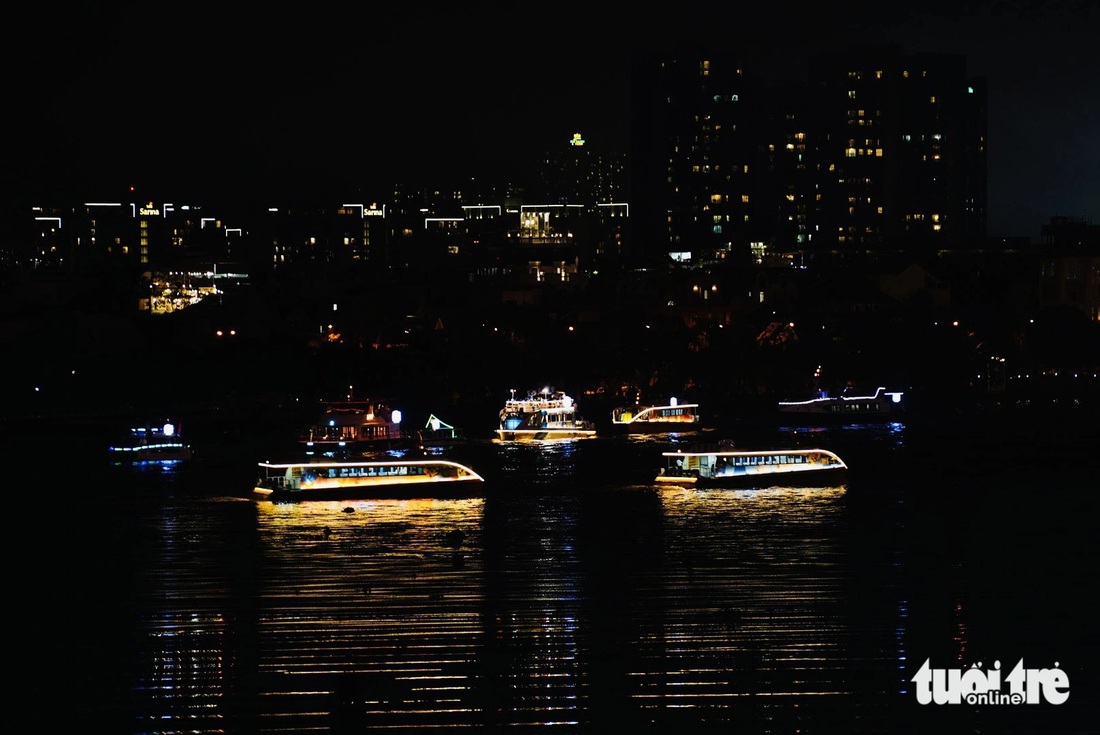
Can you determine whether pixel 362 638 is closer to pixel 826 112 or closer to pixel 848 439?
pixel 848 439

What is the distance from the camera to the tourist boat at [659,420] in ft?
107

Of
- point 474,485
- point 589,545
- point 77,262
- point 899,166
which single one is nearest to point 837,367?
point 474,485

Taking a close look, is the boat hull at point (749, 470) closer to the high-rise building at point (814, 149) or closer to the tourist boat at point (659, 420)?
the tourist boat at point (659, 420)

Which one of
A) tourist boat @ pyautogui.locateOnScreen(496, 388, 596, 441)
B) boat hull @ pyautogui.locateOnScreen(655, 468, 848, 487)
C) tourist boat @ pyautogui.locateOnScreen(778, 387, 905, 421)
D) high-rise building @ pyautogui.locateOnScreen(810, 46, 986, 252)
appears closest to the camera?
boat hull @ pyautogui.locateOnScreen(655, 468, 848, 487)

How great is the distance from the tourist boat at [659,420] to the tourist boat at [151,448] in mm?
8995

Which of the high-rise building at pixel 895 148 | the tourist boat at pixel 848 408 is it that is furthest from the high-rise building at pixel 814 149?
the tourist boat at pixel 848 408

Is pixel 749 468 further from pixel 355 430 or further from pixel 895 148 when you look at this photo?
pixel 895 148

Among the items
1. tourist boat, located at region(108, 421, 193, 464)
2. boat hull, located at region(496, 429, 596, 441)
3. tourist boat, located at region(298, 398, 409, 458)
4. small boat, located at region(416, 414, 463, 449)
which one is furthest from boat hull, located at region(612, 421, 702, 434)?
tourist boat, located at region(108, 421, 193, 464)

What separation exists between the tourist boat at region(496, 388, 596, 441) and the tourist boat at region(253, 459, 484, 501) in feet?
27.7

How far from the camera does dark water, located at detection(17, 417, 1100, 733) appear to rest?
11.6 metres

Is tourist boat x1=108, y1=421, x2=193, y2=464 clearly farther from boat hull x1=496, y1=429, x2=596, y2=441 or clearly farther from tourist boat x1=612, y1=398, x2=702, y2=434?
tourist boat x1=612, y1=398, x2=702, y2=434

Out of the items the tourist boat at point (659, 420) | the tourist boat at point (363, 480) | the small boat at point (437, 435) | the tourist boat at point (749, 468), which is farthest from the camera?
the tourist boat at point (659, 420)

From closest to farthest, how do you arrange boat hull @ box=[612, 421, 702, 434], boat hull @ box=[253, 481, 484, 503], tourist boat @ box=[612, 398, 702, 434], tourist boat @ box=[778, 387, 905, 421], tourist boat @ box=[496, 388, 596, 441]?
boat hull @ box=[253, 481, 484, 503] < tourist boat @ box=[496, 388, 596, 441] < boat hull @ box=[612, 421, 702, 434] < tourist boat @ box=[612, 398, 702, 434] < tourist boat @ box=[778, 387, 905, 421]

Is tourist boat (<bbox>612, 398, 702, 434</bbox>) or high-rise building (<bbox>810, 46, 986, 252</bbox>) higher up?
high-rise building (<bbox>810, 46, 986, 252</bbox>)
